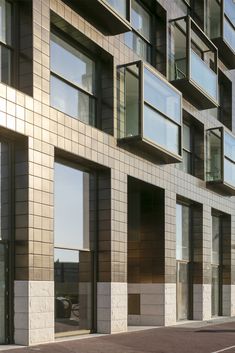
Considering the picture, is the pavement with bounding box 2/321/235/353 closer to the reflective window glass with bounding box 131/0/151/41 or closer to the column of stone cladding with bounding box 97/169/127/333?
the column of stone cladding with bounding box 97/169/127/333

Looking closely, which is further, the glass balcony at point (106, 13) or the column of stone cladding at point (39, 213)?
the glass balcony at point (106, 13)

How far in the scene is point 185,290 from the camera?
27.8 m

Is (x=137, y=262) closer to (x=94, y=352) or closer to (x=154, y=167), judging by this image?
(x=154, y=167)

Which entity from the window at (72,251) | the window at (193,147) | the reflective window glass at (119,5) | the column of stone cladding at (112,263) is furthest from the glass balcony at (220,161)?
the window at (72,251)

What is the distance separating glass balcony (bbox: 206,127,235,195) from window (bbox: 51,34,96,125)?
11.4 m

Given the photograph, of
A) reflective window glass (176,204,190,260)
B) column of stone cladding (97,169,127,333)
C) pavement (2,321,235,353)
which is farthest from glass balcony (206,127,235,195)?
column of stone cladding (97,169,127,333)

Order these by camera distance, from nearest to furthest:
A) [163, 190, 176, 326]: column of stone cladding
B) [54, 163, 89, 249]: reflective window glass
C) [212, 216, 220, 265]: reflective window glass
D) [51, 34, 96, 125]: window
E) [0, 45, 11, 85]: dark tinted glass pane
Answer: [0, 45, 11, 85]: dark tinted glass pane → [54, 163, 89, 249]: reflective window glass → [51, 34, 96, 125]: window → [163, 190, 176, 326]: column of stone cladding → [212, 216, 220, 265]: reflective window glass

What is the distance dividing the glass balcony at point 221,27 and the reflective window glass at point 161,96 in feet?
28.7

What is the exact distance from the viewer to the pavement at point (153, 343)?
1512 centimetres

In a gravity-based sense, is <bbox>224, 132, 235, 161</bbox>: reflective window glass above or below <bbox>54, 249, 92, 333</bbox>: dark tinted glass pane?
above

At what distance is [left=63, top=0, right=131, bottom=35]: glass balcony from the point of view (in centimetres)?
1833

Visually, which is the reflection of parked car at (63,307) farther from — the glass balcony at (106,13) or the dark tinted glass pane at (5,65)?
the glass balcony at (106,13)

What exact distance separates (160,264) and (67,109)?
854cm

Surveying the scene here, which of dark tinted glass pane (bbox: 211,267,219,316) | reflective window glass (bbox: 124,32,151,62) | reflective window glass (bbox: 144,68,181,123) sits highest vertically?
reflective window glass (bbox: 124,32,151,62)
